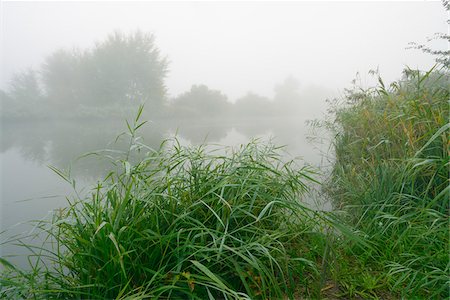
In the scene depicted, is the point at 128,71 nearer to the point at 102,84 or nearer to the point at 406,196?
the point at 102,84

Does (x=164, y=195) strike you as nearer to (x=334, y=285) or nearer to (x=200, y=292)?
(x=200, y=292)

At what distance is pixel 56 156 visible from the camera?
220 cm

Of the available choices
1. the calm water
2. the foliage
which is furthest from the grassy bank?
the foliage

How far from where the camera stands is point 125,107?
10.3 feet

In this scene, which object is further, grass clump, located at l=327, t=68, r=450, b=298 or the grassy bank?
grass clump, located at l=327, t=68, r=450, b=298

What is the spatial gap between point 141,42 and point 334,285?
4422 mm

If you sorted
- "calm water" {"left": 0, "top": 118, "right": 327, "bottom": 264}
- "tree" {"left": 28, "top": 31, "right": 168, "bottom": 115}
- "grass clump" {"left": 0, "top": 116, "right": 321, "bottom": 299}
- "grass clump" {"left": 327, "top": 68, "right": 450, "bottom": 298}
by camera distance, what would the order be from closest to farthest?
1. "grass clump" {"left": 0, "top": 116, "right": 321, "bottom": 299}
2. "grass clump" {"left": 327, "top": 68, "right": 450, "bottom": 298}
3. "calm water" {"left": 0, "top": 118, "right": 327, "bottom": 264}
4. "tree" {"left": 28, "top": 31, "right": 168, "bottom": 115}

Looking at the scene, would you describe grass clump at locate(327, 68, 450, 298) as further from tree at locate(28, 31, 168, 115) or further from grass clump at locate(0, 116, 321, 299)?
tree at locate(28, 31, 168, 115)

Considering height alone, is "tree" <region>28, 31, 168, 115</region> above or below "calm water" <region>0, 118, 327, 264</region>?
above

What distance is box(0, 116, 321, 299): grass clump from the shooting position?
695 millimetres

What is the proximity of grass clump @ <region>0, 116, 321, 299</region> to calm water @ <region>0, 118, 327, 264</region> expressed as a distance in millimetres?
423

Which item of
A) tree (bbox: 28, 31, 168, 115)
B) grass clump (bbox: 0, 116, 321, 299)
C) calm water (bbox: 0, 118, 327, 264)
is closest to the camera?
grass clump (bbox: 0, 116, 321, 299)

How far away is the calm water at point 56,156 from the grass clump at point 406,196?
641mm

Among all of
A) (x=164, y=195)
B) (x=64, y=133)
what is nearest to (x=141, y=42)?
(x=64, y=133)
